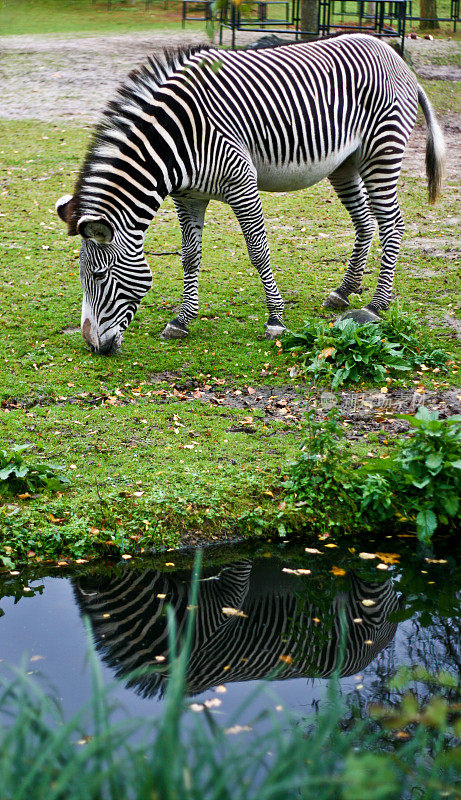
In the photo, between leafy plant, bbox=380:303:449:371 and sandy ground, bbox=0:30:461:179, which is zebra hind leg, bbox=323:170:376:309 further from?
sandy ground, bbox=0:30:461:179

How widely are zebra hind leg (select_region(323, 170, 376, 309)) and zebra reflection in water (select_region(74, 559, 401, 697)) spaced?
4325 millimetres

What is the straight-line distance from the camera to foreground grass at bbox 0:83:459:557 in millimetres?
4914

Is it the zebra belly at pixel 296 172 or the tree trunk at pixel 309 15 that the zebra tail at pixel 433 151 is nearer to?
the zebra belly at pixel 296 172

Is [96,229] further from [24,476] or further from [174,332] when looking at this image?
[24,476]

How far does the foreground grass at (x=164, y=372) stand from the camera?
4.91 meters

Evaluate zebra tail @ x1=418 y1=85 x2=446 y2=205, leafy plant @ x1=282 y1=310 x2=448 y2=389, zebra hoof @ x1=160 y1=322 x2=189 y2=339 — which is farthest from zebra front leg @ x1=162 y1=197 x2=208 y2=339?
zebra tail @ x1=418 y1=85 x2=446 y2=205

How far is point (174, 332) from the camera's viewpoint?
7.80 m

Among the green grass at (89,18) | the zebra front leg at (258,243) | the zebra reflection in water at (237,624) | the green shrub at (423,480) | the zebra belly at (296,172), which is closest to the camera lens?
the zebra reflection in water at (237,624)

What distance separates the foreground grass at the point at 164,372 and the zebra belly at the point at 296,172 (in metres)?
1.33

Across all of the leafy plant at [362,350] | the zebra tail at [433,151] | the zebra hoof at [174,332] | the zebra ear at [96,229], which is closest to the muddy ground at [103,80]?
the leafy plant at [362,350]

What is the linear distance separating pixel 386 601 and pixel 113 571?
157cm

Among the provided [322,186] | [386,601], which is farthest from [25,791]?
[322,186]

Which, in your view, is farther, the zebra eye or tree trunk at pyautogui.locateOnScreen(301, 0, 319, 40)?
tree trunk at pyautogui.locateOnScreen(301, 0, 319, 40)

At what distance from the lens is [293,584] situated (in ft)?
15.0
